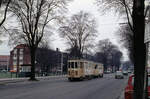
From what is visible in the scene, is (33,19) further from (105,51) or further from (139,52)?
(105,51)

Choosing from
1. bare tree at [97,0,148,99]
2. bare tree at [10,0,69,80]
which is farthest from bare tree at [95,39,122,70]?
bare tree at [97,0,148,99]

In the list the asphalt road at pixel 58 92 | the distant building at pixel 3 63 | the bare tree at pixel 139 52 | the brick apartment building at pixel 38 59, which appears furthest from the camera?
the distant building at pixel 3 63

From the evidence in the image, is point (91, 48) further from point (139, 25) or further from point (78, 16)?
point (139, 25)

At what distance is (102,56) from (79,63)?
87.7 m

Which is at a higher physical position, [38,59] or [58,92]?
[38,59]

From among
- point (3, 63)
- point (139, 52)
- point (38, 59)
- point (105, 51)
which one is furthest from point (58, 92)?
point (3, 63)

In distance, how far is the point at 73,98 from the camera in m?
17.3

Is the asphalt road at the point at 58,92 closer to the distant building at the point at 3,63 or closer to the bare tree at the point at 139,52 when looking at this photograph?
the bare tree at the point at 139,52

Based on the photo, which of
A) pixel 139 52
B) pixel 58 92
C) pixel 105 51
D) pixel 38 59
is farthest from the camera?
pixel 105 51

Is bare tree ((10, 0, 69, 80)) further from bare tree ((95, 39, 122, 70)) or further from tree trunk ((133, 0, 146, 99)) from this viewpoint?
bare tree ((95, 39, 122, 70))

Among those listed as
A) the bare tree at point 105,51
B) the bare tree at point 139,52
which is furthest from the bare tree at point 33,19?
the bare tree at point 105,51

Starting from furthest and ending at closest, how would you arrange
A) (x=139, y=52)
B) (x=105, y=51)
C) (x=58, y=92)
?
(x=105, y=51) → (x=58, y=92) → (x=139, y=52)

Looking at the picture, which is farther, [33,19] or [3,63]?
[3,63]

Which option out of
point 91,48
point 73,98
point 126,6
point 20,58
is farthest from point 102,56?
point 73,98
